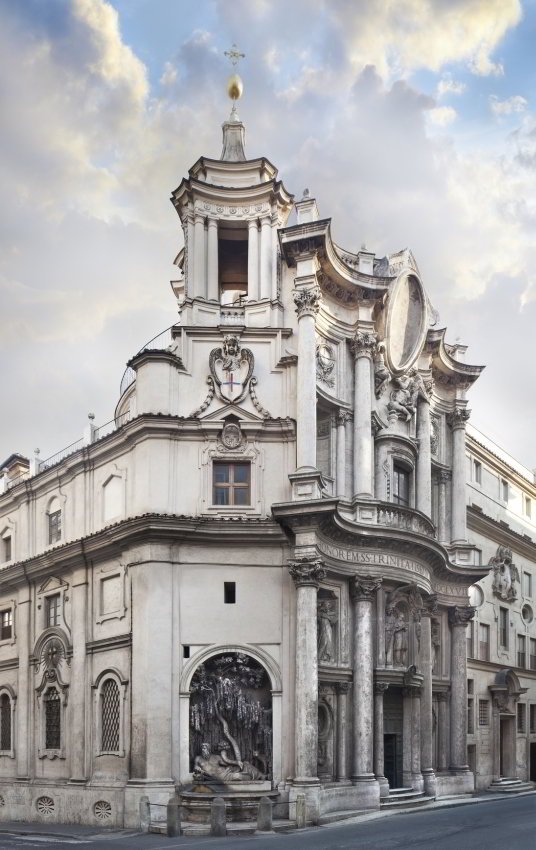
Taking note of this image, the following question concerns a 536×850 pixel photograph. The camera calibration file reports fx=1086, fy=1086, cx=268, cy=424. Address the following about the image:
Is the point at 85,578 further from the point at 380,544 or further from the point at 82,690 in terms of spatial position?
the point at 380,544

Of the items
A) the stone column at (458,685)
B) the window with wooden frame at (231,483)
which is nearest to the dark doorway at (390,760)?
the stone column at (458,685)

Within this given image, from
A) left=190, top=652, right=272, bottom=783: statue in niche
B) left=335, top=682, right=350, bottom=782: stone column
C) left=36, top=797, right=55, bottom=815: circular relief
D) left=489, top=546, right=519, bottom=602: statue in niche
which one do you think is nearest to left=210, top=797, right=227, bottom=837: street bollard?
left=190, top=652, right=272, bottom=783: statue in niche

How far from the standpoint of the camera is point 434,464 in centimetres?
4562

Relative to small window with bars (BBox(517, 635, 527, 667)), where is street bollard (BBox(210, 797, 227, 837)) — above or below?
below

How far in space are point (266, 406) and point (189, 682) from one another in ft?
31.2

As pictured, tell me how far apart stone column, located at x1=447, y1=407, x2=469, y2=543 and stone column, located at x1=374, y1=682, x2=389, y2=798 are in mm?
10732

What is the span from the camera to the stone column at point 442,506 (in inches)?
1825

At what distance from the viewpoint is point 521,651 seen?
5594 centimetres

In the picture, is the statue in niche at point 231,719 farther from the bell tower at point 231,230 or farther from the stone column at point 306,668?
the bell tower at point 231,230

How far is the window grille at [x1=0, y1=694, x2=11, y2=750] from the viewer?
43.4 m

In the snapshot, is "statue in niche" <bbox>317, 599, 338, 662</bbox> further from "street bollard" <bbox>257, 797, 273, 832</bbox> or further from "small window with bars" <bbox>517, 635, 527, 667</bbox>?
"small window with bars" <bbox>517, 635, 527, 667</bbox>

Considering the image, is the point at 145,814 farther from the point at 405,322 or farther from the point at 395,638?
the point at 405,322

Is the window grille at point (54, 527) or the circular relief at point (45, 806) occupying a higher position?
the window grille at point (54, 527)

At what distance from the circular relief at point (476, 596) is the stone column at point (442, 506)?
521 cm
